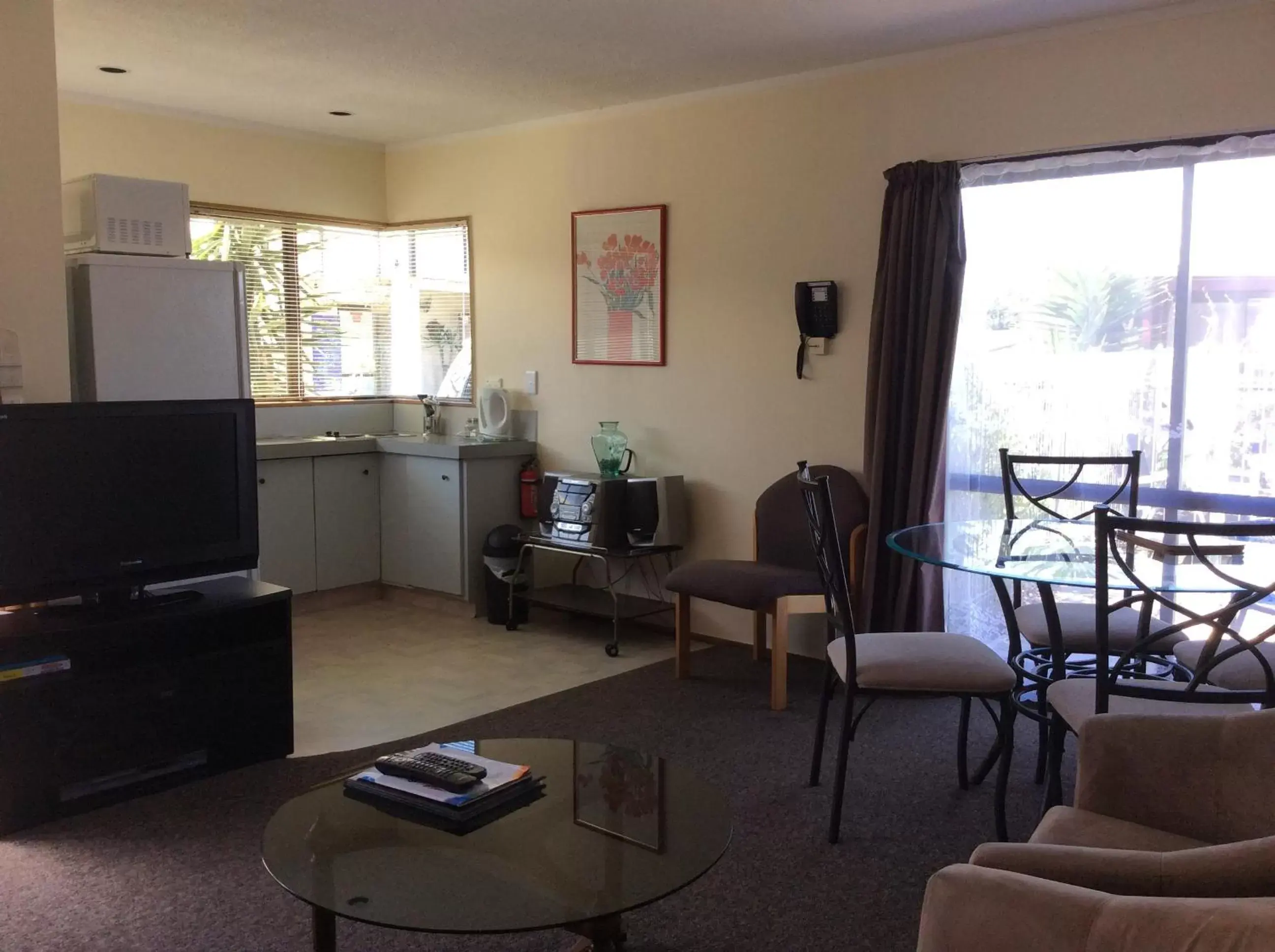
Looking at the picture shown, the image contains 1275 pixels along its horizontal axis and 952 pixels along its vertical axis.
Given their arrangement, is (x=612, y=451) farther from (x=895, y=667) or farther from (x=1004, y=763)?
(x=1004, y=763)

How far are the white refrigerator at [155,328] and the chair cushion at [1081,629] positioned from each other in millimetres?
2923

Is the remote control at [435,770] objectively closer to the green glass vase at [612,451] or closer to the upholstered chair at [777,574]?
the upholstered chair at [777,574]

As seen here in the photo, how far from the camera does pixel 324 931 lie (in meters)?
2.08

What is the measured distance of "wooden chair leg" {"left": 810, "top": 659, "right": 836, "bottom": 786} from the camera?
3234 mm

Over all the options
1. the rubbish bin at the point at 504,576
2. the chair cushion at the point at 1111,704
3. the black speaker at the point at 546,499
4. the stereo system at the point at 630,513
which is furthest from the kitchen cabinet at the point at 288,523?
the chair cushion at the point at 1111,704

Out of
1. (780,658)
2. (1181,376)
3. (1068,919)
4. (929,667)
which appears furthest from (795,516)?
(1068,919)

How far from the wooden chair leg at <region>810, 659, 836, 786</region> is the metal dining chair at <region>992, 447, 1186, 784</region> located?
1.73 ft

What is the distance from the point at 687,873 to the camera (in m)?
1.97

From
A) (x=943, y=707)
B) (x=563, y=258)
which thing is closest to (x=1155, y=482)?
(x=943, y=707)

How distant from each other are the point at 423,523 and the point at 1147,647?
3.83 metres

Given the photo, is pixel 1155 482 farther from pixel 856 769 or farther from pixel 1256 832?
pixel 1256 832

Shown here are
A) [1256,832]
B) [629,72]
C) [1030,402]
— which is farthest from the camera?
[629,72]

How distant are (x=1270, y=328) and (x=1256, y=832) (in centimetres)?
224

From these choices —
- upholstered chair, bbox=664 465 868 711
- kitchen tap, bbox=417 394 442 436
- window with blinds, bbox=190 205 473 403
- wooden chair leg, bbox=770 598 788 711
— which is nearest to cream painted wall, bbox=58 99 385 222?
window with blinds, bbox=190 205 473 403
